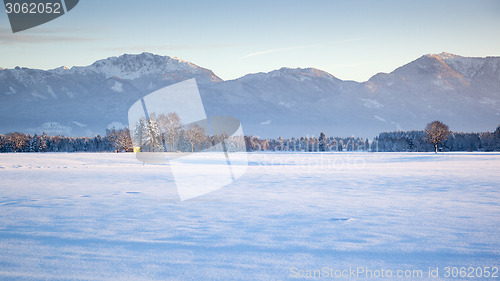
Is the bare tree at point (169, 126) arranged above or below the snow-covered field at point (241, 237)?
above

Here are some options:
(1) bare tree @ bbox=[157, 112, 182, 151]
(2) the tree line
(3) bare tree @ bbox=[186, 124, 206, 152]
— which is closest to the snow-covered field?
(2) the tree line

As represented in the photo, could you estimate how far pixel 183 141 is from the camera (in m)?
89.4

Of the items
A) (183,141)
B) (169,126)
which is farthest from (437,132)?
(183,141)

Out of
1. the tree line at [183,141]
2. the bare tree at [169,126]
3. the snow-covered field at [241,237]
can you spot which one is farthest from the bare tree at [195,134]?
the snow-covered field at [241,237]

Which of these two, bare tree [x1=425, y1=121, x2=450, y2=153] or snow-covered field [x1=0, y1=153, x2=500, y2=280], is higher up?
bare tree [x1=425, y1=121, x2=450, y2=153]

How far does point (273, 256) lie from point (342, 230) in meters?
2.27

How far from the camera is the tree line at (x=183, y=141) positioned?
71312 millimetres

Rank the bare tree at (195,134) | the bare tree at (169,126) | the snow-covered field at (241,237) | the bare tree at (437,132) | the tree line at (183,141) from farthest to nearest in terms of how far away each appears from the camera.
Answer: the bare tree at (195,134) < the bare tree at (169,126) < the bare tree at (437,132) < the tree line at (183,141) < the snow-covered field at (241,237)

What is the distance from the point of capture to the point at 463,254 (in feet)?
17.7

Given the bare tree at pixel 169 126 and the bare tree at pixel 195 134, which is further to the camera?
the bare tree at pixel 195 134

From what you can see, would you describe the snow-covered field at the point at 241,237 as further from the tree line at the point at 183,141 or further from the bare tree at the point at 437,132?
the bare tree at the point at 437,132

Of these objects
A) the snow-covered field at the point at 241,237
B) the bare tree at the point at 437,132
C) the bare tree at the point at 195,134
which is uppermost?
the bare tree at the point at 195,134

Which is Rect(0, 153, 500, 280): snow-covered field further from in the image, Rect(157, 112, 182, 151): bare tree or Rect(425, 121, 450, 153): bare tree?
Rect(425, 121, 450, 153): bare tree

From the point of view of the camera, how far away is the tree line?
234 feet
